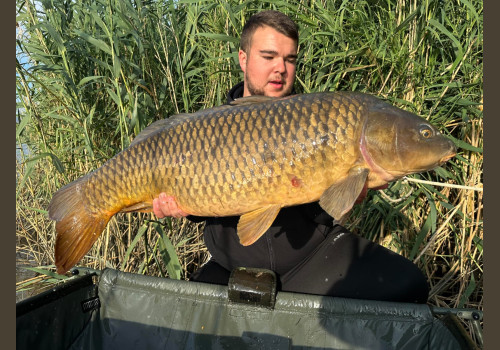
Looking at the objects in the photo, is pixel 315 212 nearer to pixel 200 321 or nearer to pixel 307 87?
pixel 200 321

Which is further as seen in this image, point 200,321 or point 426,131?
point 200,321

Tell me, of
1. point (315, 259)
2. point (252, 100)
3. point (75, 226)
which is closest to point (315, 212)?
point (315, 259)

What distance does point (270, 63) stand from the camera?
77.8 inches

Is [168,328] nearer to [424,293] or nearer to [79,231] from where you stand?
[79,231]

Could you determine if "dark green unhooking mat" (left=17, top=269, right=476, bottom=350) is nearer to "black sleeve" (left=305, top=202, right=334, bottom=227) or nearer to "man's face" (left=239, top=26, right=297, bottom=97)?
"black sleeve" (left=305, top=202, right=334, bottom=227)

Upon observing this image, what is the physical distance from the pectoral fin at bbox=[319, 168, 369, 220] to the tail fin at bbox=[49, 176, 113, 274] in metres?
0.72

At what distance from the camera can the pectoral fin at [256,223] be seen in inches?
54.8

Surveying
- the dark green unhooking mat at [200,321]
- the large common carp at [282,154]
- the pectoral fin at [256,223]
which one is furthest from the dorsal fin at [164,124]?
the dark green unhooking mat at [200,321]

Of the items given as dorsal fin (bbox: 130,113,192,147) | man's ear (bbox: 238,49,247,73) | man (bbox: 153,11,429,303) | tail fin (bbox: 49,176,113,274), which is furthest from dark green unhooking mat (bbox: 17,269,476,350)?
man's ear (bbox: 238,49,247,73)

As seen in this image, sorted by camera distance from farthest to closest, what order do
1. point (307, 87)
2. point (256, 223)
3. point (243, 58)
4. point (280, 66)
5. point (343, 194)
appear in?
point (307, 87)
point (243, 58)
point (280, 66)
point (256, 223)
point (343, 194)

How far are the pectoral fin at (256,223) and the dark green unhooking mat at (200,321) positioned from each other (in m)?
0.25

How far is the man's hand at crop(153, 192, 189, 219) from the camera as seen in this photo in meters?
1.51

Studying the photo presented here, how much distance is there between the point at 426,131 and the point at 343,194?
30cm

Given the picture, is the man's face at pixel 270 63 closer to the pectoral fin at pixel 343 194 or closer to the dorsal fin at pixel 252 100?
the dorsal fin at pixel 252 100
